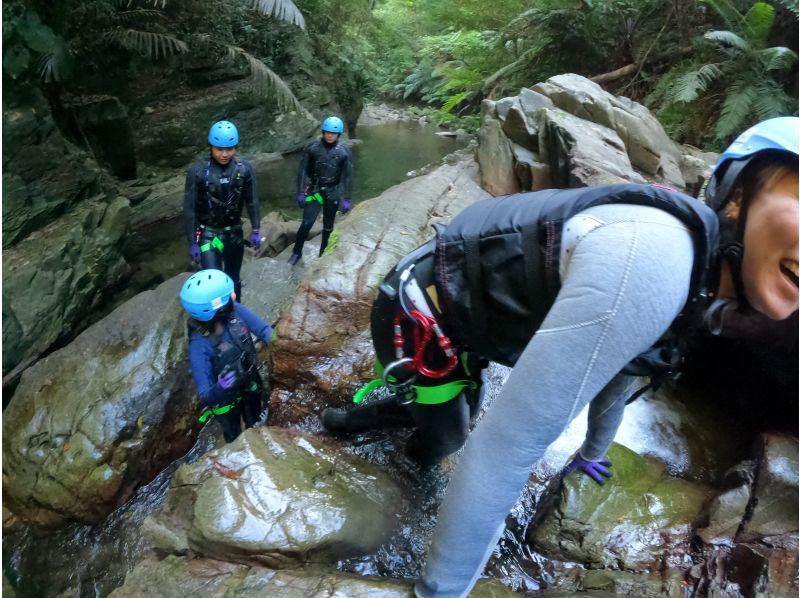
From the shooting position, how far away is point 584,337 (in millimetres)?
1038

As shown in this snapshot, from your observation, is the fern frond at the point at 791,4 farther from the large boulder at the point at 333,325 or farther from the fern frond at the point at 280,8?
the fern frond at the point at 280,8

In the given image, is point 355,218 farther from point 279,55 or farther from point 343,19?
point 343,19

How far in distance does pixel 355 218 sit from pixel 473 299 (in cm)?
413

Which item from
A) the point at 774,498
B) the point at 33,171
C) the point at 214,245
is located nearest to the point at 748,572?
the point at 774,498

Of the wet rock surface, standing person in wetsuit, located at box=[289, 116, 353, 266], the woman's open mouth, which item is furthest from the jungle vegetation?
the woman's open mouth

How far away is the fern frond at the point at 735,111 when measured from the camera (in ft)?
26.6

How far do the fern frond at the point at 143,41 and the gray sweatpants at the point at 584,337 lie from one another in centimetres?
1065

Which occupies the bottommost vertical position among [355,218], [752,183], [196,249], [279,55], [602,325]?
[279,55]

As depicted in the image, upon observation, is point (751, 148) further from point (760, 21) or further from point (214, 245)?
point (760, 21)

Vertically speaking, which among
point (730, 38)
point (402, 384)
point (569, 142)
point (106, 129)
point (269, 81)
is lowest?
point (106, 129)

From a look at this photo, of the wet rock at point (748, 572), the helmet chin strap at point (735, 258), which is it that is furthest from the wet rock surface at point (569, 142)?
the helmet chin strap at point (735, 258)

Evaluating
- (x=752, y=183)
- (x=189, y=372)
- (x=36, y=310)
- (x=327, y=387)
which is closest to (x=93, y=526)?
(x=189, y=372)

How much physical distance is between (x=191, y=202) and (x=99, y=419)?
2480mm

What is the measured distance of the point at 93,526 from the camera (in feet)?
12.3
